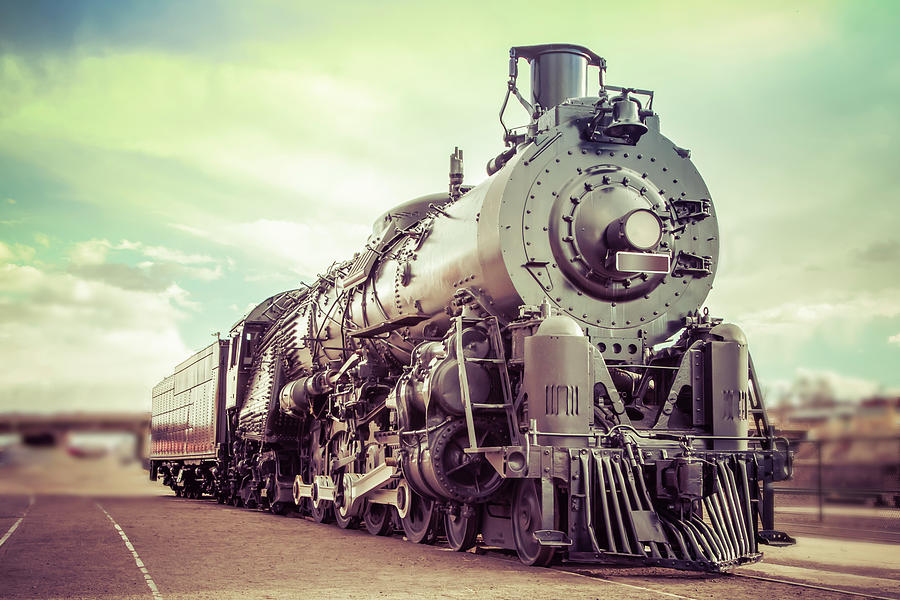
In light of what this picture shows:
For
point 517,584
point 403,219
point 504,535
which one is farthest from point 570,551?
point 403,219

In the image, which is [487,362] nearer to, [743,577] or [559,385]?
[559,385]

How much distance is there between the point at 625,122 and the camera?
33.1 feet

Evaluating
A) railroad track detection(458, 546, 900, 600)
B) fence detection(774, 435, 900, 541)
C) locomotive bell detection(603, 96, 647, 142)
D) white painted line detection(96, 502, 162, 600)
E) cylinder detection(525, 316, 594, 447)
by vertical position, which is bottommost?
white painted line detection(96, 502, 162, 600)

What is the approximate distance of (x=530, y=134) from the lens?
412 inches

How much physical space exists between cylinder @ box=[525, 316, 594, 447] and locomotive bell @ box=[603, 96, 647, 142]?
2.54 metres

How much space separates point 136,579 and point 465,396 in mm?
3492

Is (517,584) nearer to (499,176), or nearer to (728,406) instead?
(728,406)

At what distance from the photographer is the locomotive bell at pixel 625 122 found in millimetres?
10133

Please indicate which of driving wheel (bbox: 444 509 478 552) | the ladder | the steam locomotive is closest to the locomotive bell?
the steam locomotive

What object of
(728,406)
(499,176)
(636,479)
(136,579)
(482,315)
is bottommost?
(136,579)

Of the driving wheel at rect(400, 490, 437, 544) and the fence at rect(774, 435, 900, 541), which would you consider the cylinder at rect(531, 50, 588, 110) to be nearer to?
the fence at rect(774, 435, 900, 541)

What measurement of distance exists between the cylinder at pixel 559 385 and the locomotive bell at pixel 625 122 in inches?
99.9

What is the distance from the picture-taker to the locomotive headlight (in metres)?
9.66

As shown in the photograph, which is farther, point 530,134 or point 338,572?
point 530,134
